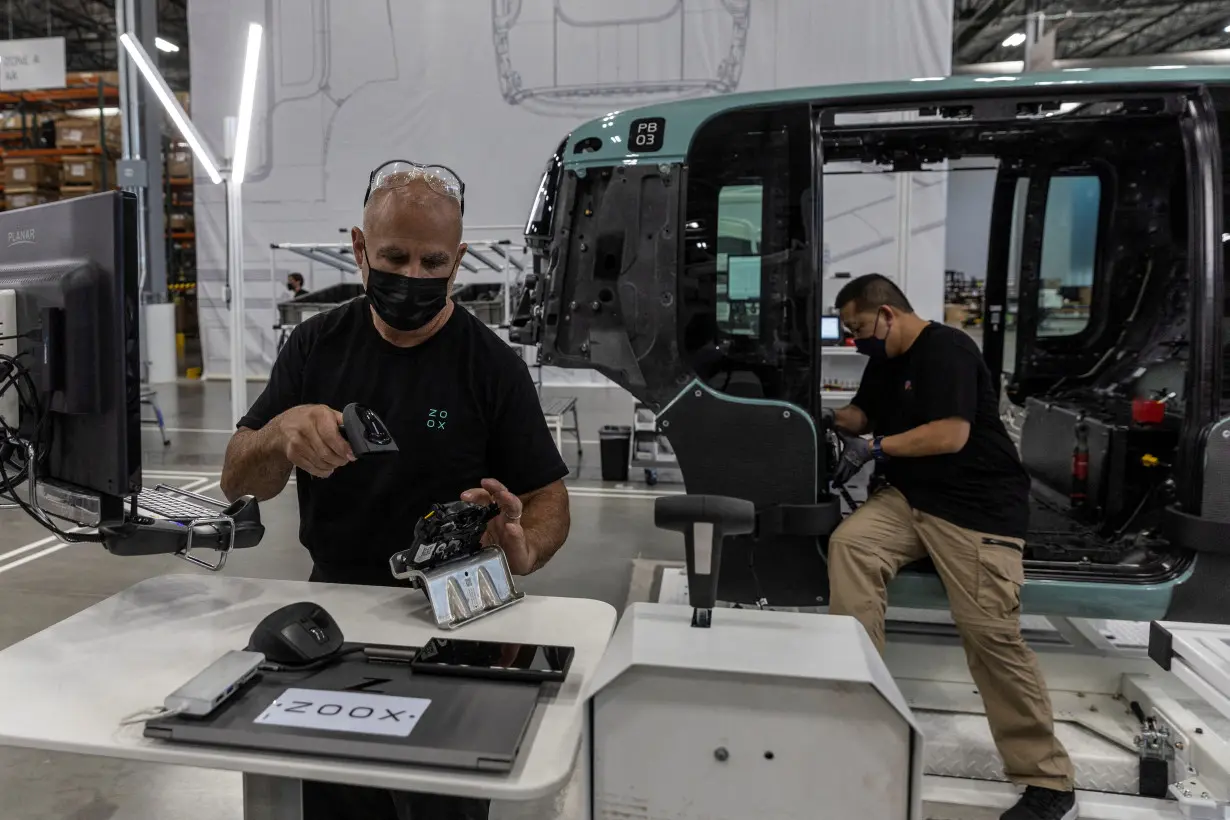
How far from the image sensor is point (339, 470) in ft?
5.65

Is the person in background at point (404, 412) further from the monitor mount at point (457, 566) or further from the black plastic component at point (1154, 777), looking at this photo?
the black plastic component at point (1154, 777)

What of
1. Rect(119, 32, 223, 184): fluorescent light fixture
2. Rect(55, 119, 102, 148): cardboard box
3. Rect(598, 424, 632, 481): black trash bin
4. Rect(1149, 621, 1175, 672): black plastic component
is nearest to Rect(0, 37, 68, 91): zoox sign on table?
Rect(55, 119, 102, 148): cardboard box

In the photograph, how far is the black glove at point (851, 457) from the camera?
2.89 metres

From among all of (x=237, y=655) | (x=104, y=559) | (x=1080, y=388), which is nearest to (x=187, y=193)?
(x=104, y=559)

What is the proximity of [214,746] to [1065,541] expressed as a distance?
3.22m

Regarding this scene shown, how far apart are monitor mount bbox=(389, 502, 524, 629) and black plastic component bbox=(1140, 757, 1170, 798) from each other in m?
1.99

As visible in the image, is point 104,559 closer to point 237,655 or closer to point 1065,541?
point 237,655

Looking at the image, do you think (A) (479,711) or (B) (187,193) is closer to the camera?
(A) (479,711)

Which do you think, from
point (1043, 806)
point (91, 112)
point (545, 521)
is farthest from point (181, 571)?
point (91, 112)

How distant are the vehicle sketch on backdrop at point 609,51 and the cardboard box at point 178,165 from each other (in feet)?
17.8

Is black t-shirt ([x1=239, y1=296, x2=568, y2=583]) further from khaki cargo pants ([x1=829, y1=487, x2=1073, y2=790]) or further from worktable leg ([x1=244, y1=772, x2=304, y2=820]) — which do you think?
khaki cargo pants ([x1=829, y1=487, x2=1073, y2=790])

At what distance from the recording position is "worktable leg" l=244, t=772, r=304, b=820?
1.17 metres

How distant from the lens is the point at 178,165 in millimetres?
12297

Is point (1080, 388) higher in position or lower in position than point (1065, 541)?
higher
